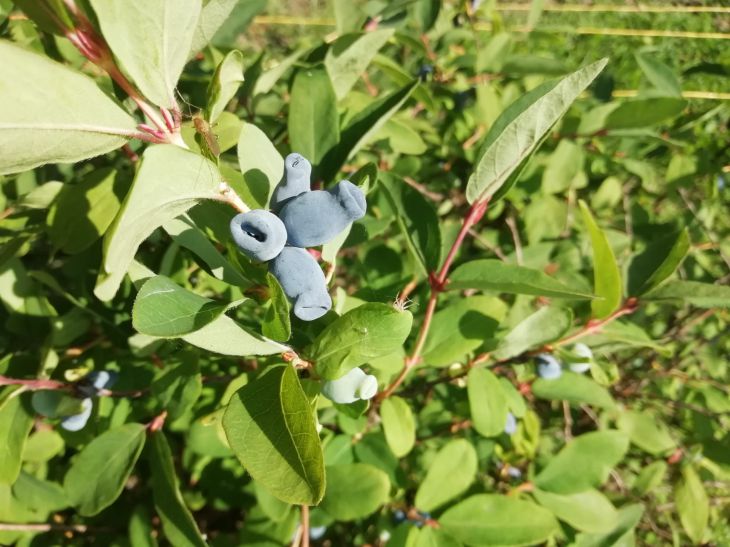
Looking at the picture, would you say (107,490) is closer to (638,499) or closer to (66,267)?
(66,267)

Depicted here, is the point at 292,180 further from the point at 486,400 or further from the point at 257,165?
the point at 486,400

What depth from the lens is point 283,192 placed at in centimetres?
59

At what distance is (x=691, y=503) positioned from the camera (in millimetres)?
1330

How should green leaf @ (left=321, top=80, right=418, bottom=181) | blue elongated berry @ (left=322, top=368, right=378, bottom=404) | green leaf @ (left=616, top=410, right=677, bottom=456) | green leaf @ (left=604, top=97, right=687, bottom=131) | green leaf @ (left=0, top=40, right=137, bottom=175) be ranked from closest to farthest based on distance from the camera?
green leaf @ (left=0, top=40, right=137, bottom=175) < blue elongated berry @ (left=322, top=368, right=378, bottom=404) < green leaf @ (left=321, top=80, right=418, bottom=181) < green leaf @ (left=604, top=97, right=687, bottom=131) < green leaf @ (left=616, top=410, right=677, bottom=456)

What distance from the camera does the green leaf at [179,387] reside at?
87 centimetres

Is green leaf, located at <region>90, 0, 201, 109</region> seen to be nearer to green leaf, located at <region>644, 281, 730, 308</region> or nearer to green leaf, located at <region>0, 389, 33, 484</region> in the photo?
green leaf, located at <region>0, 389, 33, 484</region>

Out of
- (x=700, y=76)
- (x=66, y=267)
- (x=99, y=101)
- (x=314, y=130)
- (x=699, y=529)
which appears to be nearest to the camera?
(x=99, y=101)

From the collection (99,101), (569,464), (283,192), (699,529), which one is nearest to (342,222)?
(283,192)

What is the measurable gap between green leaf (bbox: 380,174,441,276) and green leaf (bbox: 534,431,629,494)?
0.55 metres

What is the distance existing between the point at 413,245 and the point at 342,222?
35cm

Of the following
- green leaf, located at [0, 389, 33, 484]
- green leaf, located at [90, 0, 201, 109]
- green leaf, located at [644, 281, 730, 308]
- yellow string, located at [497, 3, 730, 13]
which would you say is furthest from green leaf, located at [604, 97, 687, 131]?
yellow string, located at [497, 3, 730, 13]

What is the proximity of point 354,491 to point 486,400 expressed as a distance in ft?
0.94

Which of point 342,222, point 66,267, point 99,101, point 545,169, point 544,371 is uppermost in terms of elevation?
point 99,101

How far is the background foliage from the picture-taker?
0.51 meters
